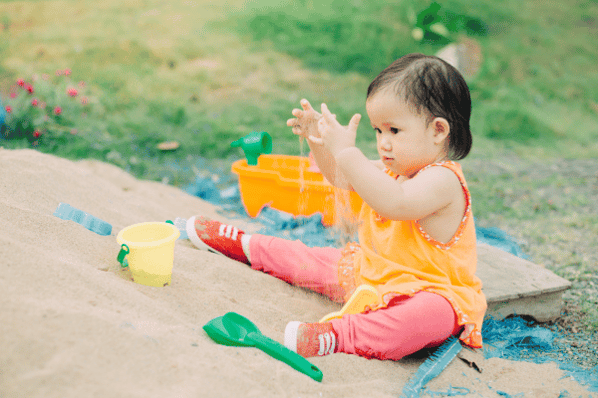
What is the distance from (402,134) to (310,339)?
2.47ft

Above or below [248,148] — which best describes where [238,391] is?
below

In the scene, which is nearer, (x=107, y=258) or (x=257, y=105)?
(x=107, y=258)

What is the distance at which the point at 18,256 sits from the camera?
146 cm

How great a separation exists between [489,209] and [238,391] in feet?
8.73

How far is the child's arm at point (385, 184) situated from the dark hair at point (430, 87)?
0.54ft

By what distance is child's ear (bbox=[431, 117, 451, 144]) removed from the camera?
1.62 m

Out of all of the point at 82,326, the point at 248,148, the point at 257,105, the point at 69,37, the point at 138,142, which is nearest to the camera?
the point at 82,326

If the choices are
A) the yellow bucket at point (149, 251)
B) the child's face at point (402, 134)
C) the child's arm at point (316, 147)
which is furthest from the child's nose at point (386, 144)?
the yellow bucket at point (149, 251)

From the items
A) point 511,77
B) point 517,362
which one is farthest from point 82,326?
point 511,77

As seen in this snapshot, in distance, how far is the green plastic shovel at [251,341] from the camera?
1.48m

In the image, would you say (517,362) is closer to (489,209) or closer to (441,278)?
(441,278)

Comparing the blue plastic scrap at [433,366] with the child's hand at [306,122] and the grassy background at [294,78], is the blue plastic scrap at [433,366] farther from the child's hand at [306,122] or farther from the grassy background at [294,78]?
the grassy background at [294,78]

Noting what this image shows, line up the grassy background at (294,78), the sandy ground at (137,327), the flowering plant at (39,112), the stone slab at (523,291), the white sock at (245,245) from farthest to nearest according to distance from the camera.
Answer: the grassy background at (294,78) < the flowering plant at (39,112) < the white sock at (245,245) < the stone slab at (523,291) < the sandy ground at (137,327)

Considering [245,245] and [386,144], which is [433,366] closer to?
[386,144]
